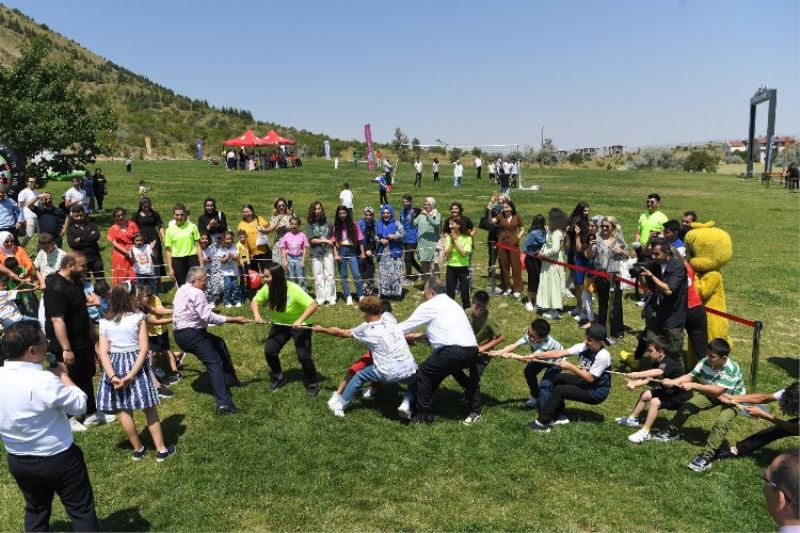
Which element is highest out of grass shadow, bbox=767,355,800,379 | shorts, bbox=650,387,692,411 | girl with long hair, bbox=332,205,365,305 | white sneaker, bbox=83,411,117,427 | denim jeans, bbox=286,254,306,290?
girl with long hair, bbox=332,205,365,305

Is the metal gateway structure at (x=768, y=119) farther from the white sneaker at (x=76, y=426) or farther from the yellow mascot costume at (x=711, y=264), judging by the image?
the white sneaker at (x=76, y=426)

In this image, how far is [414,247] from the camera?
39.2 feet

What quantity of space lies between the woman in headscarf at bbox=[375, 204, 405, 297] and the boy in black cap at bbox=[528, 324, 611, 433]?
5.16 metres

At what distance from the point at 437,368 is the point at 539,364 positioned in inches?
57.9

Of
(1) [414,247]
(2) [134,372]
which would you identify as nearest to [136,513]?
(2) [134,372]

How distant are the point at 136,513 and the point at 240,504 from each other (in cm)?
89

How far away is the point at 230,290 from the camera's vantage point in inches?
416

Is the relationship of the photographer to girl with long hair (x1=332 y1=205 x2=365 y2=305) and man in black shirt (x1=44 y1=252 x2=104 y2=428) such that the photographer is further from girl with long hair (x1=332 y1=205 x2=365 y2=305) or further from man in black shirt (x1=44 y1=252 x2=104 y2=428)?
man in black shirt (x1=44 y1=252 x2=104 y2=428)

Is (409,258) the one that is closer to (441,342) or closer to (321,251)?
(321,251)

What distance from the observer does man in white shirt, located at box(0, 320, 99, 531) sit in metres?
3.67

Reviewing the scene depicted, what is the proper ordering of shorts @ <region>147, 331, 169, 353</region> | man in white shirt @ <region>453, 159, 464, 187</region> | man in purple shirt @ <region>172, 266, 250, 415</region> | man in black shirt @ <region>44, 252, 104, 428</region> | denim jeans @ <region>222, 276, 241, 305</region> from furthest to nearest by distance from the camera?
man in white shirt @ <region>453, 159, 464, 187</region> → denim jeans @ <region>222, 276, 241, 305</region> → shorts @ <region>147, 331, 169, 353</region> → man in purple shirt @ <region>172, 266, 250, 415</region> → man in black shirt @ <region>44, 252, 104, 428</region>

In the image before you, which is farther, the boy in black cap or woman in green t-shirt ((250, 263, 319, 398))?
woman in green t-shirt ((250, 263, 319, 398))

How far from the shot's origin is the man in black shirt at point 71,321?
561 cm

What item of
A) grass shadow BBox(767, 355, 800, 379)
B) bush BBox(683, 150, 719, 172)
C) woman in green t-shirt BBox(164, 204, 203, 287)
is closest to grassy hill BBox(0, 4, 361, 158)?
bush BBox(683, 150, 719, 172)
